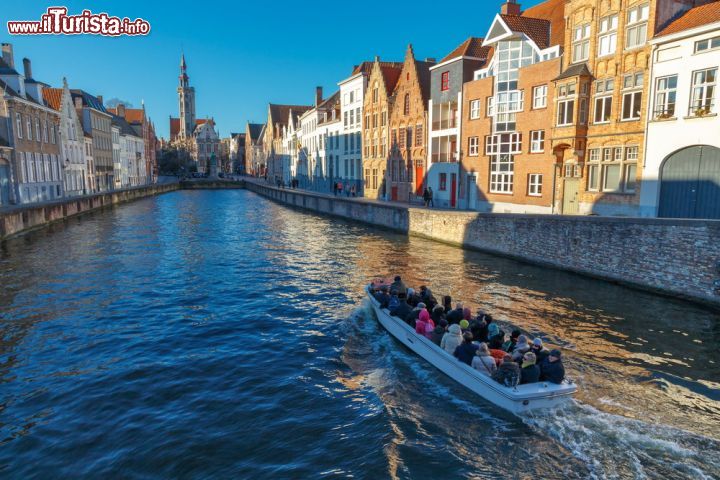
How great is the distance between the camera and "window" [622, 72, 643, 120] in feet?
84.4

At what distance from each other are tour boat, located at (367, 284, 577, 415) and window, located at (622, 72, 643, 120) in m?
20.3

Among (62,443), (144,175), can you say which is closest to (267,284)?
(62,443)

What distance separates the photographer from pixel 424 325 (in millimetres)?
13742

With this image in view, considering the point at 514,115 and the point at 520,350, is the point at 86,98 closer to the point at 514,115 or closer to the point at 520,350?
the point at 514,115

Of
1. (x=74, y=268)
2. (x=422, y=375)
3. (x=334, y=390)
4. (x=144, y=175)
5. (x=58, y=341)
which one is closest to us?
(x=334, y=390)

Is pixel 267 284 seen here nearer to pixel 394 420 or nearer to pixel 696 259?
pixel 394 420

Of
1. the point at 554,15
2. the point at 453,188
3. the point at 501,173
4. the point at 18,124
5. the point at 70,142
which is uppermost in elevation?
the point at 554,15

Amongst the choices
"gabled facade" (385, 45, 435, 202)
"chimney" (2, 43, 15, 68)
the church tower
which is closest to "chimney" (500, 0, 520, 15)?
"gabled facade" (385, 45, 435, 202)

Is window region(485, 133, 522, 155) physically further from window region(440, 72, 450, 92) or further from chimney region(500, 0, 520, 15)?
chimney region(500, 0, 520, 15)

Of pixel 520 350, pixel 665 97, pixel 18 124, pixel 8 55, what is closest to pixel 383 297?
pixel 520 350

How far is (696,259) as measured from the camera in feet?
59.8

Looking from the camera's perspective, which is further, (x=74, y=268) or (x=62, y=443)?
(x=74, y=268)

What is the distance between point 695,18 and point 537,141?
1127cm

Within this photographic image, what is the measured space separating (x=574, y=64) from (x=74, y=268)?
31.3 metres
